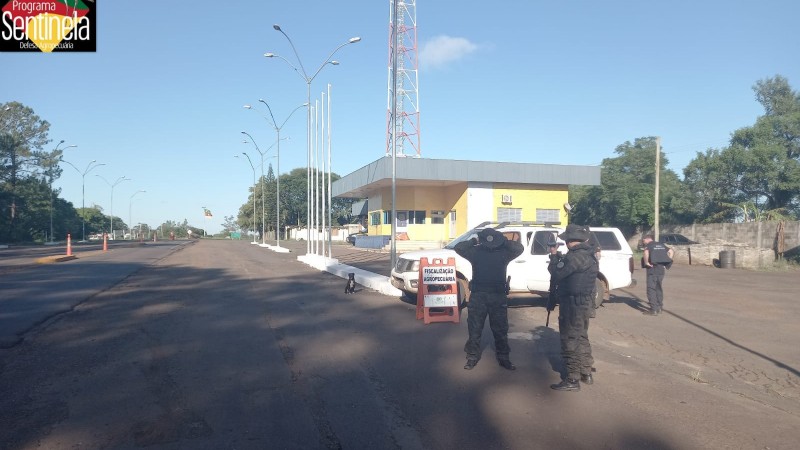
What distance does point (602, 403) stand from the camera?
19.7 feet

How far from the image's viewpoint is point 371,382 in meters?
6.60

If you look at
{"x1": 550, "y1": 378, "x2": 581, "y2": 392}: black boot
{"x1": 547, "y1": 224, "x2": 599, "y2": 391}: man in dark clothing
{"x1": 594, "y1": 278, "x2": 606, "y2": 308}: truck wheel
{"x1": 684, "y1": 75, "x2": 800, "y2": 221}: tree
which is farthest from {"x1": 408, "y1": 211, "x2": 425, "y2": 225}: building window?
{"x1": 550, "y1": 378, "x2": 581, "y2": 392}: black boot

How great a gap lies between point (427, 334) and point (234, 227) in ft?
481

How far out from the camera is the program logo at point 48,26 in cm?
1670

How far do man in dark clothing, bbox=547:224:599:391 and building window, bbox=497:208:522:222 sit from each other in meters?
35.1

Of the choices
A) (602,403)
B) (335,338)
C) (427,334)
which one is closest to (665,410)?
(602,403)

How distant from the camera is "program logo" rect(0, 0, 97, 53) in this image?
1670 cm

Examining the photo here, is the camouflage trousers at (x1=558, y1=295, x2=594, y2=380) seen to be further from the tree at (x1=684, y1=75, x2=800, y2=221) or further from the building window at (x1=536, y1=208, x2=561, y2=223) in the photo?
the building window at (x1=536, y1=208, x2=561, y2=223)

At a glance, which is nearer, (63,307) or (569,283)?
(569,283)

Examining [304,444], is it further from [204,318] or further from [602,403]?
Result: [204,318]

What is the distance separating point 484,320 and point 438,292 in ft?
11.1

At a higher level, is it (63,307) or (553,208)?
(553,208)

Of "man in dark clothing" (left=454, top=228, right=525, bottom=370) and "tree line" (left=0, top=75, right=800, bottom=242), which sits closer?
"man in dark clothing" (left=454, top=228, right=525, bottom=370)

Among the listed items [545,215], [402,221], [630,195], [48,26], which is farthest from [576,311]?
[630,195]
